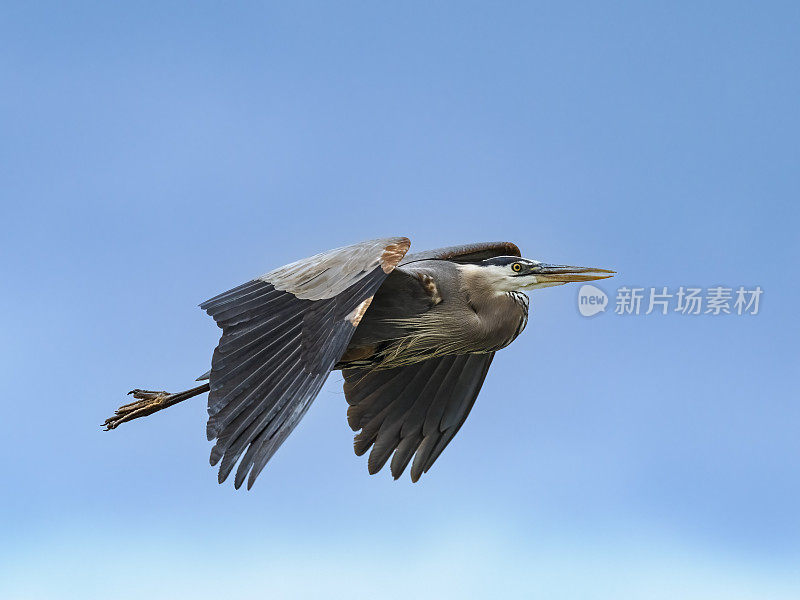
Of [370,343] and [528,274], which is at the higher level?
[528,274]

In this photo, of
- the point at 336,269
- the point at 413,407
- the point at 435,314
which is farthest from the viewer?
the point at 413,407

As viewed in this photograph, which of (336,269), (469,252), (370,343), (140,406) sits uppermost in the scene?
(469,252)

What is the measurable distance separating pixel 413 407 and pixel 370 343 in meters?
1.17

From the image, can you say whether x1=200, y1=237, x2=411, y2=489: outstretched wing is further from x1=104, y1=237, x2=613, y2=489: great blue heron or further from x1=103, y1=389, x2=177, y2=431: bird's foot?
x1=103, y1=389, x2=177, y2=431: bird's foot

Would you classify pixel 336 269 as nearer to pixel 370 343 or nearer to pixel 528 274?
pixel 370 343

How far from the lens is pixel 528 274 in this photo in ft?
17.9

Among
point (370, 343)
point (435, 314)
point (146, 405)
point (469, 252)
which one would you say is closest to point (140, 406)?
point (146, 405)

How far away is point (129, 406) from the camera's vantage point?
19.9 ft

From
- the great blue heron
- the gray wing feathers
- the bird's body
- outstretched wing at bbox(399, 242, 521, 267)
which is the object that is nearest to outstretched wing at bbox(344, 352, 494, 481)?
the great blue heron

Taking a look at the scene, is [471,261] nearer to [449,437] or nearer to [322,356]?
[449,437]

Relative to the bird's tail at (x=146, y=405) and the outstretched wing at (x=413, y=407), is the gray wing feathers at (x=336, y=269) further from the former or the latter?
the outstretched wing at (x=413, y=407)

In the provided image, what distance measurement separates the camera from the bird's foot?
6023 mm

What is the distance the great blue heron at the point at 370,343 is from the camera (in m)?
4.57

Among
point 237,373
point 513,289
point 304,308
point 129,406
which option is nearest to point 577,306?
point 513,289
